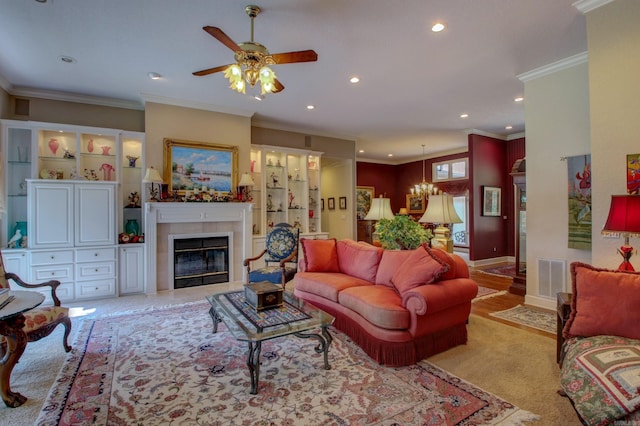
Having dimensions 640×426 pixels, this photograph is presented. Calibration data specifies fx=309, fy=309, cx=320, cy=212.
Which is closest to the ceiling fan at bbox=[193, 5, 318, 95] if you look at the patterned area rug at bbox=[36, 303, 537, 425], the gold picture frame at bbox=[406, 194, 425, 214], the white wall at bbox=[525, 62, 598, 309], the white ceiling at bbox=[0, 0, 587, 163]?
the white ceiling at bbox=[0, 0, 587, 163]

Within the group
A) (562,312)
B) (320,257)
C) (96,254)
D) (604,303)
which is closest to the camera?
(604,303)

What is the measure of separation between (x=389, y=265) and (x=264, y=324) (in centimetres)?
156

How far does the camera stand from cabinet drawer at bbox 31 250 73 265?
13.6ft

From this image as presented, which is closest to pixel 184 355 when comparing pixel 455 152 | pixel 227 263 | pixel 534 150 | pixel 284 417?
pixel 284 417

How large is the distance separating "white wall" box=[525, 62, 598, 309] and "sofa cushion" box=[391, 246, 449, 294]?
2.19 metres

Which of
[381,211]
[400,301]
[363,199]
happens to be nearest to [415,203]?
[363,199]

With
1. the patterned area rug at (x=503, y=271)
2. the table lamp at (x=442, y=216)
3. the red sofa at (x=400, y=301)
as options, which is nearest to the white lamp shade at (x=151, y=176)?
the red sofa at (x=400, y=301)

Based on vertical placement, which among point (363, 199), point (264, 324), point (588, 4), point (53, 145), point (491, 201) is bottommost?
point (264, 324)

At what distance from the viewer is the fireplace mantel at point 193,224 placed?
475 cm

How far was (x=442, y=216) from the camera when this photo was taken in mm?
3898

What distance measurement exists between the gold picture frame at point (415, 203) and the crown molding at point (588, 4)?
7.07 m

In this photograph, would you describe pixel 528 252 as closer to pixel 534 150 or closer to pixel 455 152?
pixel 534 150

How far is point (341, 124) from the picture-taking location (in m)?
6.34

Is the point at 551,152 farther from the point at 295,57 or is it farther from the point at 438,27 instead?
the point at 295,57
